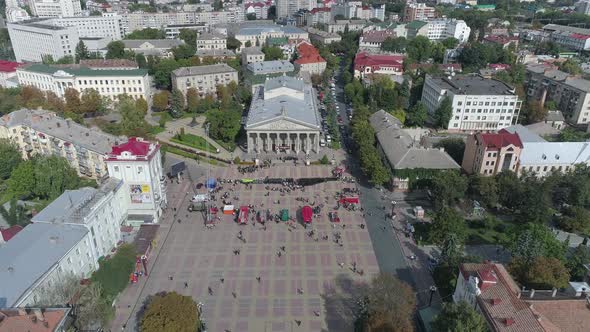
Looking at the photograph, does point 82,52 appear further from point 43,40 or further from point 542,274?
point 542,274

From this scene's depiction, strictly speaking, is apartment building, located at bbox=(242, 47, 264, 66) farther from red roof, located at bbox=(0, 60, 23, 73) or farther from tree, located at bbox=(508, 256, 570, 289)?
tree, located at bbox=(508, 256, 570, 289)

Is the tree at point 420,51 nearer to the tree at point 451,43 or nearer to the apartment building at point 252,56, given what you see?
the tree at point 451,43

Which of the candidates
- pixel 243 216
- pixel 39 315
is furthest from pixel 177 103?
pixel 39 315

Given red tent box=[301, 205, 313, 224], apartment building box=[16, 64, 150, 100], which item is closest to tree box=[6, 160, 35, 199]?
red tent box=[301, 205, 313, 224]

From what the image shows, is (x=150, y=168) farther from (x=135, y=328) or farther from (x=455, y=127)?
(x=455, y=127)

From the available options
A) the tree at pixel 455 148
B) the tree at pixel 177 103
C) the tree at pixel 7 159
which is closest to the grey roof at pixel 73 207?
the tree at pixel 7 159
